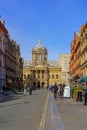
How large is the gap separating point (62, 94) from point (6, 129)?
37.9 metres

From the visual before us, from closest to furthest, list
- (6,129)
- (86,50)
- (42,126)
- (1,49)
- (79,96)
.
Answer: (6,129)
(42,126)
(79,96)
(86,50)
(1,49)

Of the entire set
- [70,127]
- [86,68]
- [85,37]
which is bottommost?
[70,127]

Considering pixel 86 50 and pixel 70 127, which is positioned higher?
pixel 86 50

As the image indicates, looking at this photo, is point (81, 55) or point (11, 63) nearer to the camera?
point (81, 55)

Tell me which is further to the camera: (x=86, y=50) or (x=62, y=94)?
(x=86, y=50)

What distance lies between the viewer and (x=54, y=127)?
14.6m

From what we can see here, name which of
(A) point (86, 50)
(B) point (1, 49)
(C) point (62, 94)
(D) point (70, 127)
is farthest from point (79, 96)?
(B) point (1, 49)

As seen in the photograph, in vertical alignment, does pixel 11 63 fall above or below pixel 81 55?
below

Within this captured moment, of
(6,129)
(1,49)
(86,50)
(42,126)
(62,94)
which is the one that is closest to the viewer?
(6,129)

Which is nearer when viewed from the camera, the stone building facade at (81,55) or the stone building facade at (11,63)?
the stone building facade at (81,55)

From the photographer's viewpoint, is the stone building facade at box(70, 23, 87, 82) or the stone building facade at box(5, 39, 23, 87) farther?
the stone building facade at box(5, 39, 23, 87)

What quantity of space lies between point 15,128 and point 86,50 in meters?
64.8

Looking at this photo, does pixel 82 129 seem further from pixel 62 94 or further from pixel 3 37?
pixel 3 37

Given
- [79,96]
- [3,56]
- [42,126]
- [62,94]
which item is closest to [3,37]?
[3,56]
